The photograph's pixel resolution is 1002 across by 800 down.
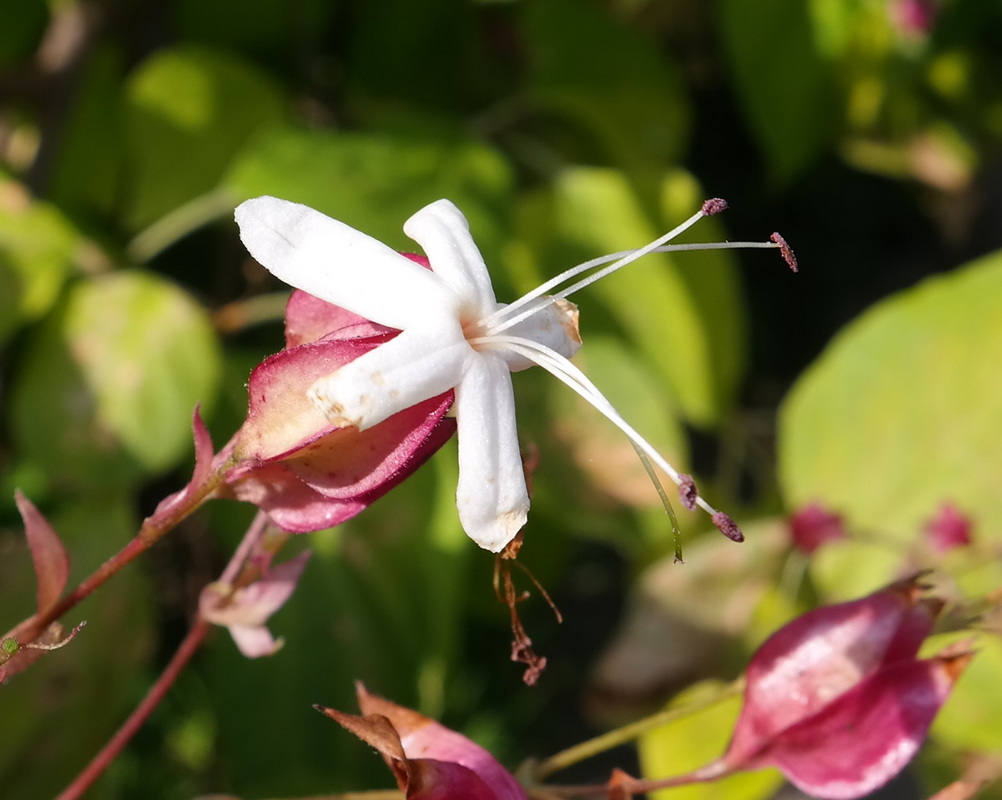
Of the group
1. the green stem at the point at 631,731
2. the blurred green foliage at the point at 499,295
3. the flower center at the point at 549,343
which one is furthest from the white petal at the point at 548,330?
the blurred green foliage at the point at 499,295

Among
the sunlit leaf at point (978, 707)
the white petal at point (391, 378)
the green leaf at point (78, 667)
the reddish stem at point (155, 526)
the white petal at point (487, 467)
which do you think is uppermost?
the white petal at point (391, 378)

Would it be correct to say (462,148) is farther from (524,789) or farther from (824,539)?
(524,789)

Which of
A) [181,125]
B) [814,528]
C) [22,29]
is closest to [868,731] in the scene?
[814,528]

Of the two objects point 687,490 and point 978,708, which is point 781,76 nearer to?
point 978,708

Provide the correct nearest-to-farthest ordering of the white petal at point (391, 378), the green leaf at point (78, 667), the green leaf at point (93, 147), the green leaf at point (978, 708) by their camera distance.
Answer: the white petal at point (391, 378) → the green leaf at point (78, 667) → the green leaf at point (978, 708) → the green leaf at point (93, 147)

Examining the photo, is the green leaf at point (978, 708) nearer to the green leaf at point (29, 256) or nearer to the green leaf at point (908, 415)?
the green leaf at point (908, 415)

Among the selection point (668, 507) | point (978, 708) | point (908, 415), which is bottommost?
point (978, 708)
